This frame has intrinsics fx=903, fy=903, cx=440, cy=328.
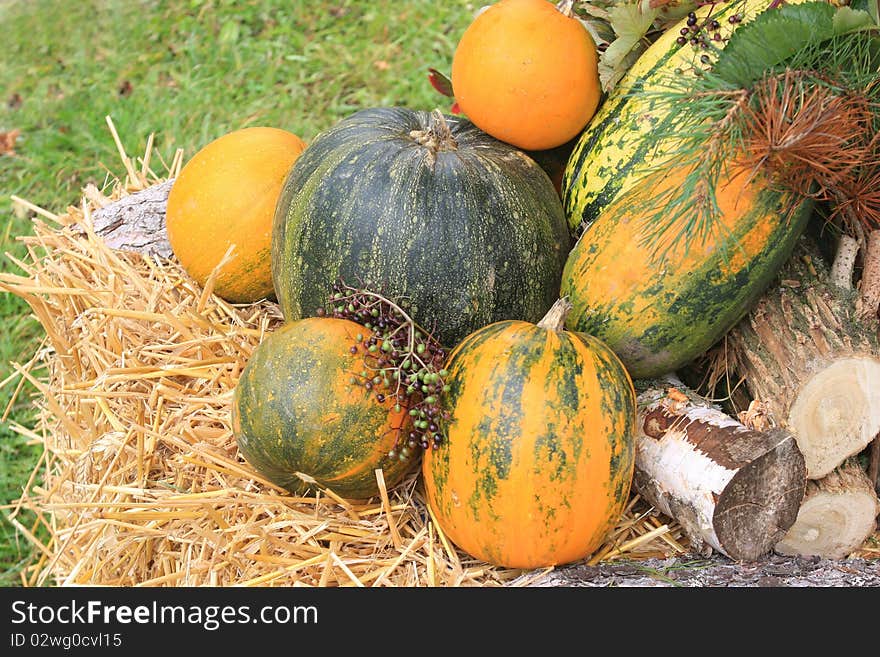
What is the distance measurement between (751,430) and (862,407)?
313mm

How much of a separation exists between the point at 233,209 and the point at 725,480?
1715 mm

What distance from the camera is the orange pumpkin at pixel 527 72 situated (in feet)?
8.43

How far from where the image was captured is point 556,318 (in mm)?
2217

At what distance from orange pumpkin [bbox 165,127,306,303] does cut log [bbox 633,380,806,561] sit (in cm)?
141

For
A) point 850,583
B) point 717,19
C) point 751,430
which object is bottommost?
point 850,583

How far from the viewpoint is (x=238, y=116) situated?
518 cm

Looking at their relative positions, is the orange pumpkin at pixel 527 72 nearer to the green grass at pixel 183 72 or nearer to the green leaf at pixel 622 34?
the green leaf at pixel 622 34

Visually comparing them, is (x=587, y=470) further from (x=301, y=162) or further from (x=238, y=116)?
(x=238, y=116)

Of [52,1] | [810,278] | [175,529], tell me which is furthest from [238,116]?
[810,278]

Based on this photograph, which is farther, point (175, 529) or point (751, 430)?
point (175, 529)

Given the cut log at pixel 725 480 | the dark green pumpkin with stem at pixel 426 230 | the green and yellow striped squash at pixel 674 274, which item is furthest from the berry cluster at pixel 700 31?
the cut log at pixel 725 480

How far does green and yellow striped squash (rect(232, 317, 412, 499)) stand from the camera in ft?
7.13

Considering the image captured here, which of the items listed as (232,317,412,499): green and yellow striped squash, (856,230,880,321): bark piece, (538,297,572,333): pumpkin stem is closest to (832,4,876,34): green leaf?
(856,230,880,321): bark piece

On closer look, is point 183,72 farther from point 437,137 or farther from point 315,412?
point 315,412
